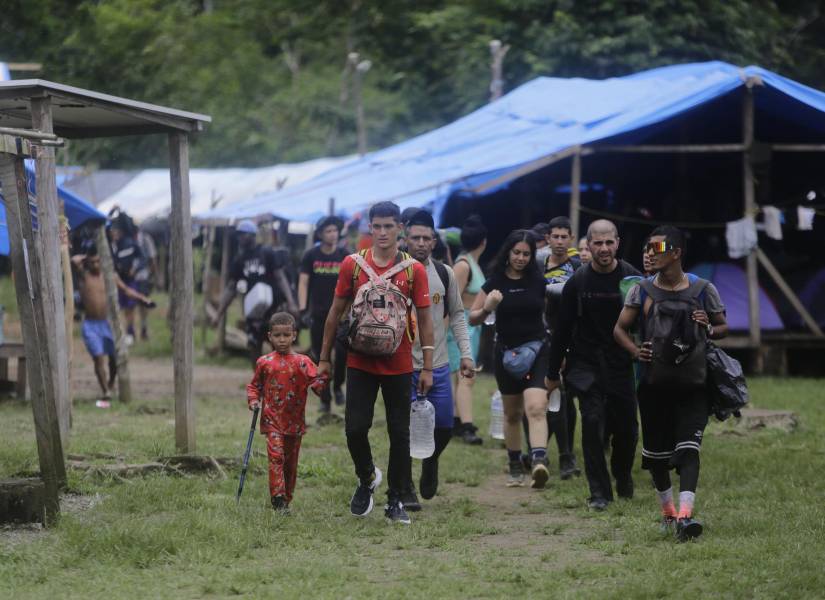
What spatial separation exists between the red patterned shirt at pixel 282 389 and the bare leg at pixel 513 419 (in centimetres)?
193

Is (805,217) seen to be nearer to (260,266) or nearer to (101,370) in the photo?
(260,266)

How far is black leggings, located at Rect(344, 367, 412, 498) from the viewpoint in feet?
25.8

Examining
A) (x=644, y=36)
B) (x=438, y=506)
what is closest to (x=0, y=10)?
(x=644, y=36)

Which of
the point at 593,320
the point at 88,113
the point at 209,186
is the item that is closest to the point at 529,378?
the point at 593,320

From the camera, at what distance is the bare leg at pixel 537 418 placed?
9.28 meters

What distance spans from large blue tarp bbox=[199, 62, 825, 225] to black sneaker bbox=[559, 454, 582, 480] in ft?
23.3

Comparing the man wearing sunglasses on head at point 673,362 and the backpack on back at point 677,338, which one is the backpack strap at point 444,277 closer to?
the man wearing sunglasses on head at point 673,362

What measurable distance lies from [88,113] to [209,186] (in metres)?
25.3

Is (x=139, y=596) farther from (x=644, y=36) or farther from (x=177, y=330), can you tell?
(x=644, y=36)

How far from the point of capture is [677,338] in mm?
7285

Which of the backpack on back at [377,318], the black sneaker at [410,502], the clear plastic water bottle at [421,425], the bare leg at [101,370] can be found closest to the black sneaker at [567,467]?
the black sneaker at [410,502]

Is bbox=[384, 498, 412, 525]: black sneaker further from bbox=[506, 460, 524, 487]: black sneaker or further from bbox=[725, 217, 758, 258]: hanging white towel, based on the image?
bbox=[725, 217, 758, 258]: hanging white towel

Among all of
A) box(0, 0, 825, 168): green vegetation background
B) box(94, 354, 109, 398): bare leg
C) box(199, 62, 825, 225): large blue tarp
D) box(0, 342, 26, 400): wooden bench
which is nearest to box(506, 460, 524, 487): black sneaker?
box(94, 354, 109, 398): bare leg

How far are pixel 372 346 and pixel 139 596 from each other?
7.04 feet
